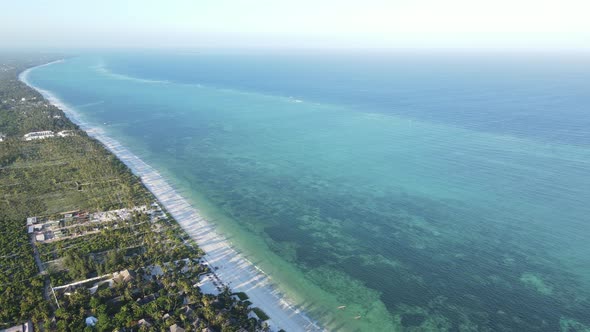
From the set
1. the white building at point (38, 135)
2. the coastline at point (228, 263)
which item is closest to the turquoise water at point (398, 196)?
the coastline at point (228, 263)

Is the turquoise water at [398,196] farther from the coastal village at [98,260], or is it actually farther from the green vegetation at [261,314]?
the coastal village at [98,260]

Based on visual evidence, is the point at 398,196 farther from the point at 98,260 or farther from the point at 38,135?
the point at 38,135

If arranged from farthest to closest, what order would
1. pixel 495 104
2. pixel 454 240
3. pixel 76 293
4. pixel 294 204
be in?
pixel 495 104
pixel 294 204
pixel 454 240
pixel 76 293

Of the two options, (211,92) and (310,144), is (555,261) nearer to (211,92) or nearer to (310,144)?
(310,144)

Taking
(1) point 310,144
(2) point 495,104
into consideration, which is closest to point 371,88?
(2) point 495,104

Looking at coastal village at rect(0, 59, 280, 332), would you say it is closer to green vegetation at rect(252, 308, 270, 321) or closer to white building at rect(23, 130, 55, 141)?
green vegetation at rect(252, 308, 270, 321)

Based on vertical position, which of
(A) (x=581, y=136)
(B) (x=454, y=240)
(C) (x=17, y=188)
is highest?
(A) (x=581, y=136)
